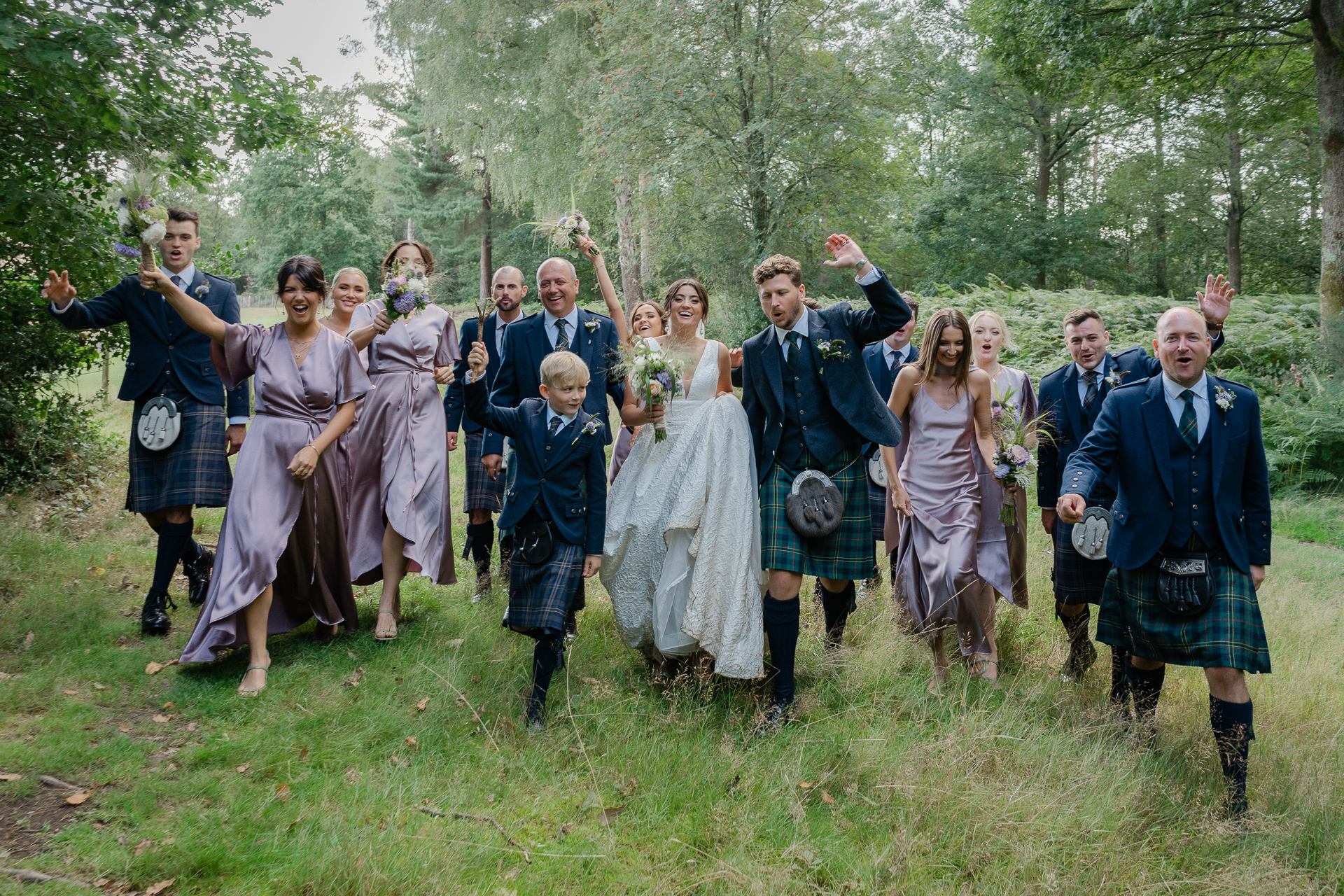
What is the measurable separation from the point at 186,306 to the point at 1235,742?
6.11 metres

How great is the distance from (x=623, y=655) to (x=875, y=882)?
102 inches

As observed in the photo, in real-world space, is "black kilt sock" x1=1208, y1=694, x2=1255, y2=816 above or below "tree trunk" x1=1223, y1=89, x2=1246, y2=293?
below

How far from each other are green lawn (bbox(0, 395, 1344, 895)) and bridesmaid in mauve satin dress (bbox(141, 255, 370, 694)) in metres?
0.28

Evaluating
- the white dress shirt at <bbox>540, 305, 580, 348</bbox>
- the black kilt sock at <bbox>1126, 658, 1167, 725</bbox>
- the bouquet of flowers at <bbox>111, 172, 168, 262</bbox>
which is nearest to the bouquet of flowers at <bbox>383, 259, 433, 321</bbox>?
the white dress shirt at <bbox>540, 305, 580, 348</bbox>

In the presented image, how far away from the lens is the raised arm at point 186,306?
504 centimetres

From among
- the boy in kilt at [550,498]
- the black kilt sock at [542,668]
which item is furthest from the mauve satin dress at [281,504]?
the black kilt sock at [542,668]

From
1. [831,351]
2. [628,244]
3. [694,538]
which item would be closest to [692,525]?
[694,538]

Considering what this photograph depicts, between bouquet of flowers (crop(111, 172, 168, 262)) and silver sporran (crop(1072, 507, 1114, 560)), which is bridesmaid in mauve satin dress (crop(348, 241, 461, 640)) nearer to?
bouquet of flowers (crop(111, 172, 168, 262))

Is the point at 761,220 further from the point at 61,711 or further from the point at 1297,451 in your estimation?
the point at 61,711

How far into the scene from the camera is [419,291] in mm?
5723

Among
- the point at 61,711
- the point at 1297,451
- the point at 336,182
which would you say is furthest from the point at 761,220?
the point at 336,182

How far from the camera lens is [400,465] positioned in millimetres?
6289

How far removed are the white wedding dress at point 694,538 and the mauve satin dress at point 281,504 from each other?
1.95 metres

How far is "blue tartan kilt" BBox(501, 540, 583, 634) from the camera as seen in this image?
4.72 m
